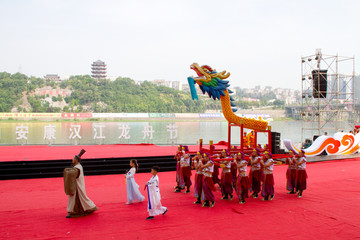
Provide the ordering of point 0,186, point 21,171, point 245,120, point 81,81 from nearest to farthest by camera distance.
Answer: point 0,186 → point 21,171 → point 245,120 → point 81,81

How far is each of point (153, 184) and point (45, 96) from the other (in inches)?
1900

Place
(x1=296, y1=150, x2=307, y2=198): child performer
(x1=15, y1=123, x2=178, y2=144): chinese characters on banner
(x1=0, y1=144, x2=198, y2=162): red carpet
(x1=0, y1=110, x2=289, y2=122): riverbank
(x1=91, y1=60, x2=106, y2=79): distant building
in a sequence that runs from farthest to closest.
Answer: (x1=91, y1=60, x2=106, y2=79): distant building → (x1=0, y1=110, x2=289, y2=122): riverbank → (x1=15, y1=123, x2=178, y2=144): chinese characters on banner → (x1=0, y1=144, x2=198, y2=162): red carpet → (x1=296, y1=150, x2=307, y2=198): child performer

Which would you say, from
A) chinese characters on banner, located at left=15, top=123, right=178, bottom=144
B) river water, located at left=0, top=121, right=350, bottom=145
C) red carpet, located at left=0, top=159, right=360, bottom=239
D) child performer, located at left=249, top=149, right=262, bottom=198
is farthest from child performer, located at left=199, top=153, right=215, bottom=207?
chinese characters on banner, located at left=15, top=123, right=178, bottom=144

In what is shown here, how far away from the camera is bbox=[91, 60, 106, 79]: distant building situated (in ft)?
229

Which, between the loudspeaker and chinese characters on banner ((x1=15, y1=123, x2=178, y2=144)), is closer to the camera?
the loudspeaker

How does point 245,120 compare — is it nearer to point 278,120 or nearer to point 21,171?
point 21,171

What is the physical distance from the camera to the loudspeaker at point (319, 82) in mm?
11531

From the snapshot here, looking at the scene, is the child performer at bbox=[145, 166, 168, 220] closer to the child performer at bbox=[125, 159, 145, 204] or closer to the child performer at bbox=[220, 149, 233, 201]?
the child performer at bbox=[125, 159, 145, 204]

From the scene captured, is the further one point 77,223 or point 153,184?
point 153,184

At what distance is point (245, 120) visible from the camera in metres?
8.19

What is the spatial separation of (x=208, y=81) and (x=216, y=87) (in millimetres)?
295

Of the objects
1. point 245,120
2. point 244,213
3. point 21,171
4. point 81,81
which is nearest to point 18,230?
point 244,213

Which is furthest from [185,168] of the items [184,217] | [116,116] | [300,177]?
[116,116]

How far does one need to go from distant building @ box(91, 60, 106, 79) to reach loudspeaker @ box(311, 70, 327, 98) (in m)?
63.4
